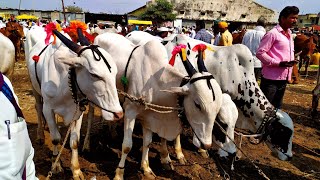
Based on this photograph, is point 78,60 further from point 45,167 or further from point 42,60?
point 45,167

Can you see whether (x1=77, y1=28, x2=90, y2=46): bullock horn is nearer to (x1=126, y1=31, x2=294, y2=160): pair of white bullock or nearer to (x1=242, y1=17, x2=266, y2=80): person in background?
(x1=126, y1=31, x2=294, y2=160): pair of white bullock

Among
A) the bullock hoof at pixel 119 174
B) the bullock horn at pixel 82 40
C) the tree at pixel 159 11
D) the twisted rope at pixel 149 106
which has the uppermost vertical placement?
the tree at pixel 159 11

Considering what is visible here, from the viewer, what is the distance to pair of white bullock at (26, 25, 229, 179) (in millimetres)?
2938

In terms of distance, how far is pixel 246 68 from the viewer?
13.3 ft

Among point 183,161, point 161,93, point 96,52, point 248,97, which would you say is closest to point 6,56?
point 96,52

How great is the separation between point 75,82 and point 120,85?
2.67 feet

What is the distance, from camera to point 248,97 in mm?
3969

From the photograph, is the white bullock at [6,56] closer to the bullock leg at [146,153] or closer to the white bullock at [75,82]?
the white bullock at [75,82]

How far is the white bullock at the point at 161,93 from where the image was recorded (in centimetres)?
300

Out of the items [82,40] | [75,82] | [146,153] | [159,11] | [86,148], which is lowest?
[86,148]

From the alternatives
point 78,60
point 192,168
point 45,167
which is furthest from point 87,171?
point 78,60

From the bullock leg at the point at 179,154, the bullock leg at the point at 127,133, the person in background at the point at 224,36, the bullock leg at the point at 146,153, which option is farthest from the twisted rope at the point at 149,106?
the person in background at the point at 224,36

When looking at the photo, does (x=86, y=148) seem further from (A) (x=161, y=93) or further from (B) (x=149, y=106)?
(A) (x=161, y=93)

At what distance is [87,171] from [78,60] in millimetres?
1635
